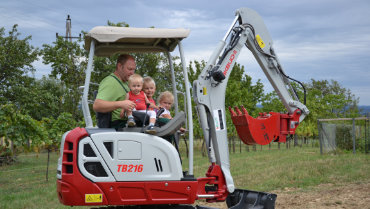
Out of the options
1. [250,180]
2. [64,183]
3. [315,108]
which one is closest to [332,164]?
[250,180]

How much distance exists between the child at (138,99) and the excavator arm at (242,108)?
0.91 metres

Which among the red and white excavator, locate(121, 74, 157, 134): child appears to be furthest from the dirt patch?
locate(121, 74, 157, 134): child

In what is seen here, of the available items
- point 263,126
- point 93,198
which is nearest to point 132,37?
point 93,198

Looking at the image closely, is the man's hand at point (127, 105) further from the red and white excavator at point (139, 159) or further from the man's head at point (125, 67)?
the man's head at point (125, 67)

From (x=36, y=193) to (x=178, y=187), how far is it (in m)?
7.02

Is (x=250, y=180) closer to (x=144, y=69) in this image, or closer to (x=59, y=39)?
(x=144, y=69)

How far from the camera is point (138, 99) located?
203 inches

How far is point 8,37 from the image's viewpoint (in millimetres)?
28141

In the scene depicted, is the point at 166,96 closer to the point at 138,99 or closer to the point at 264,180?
the point at 138,99

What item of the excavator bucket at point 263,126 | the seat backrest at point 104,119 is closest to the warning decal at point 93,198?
the seat backrest at point 104,119

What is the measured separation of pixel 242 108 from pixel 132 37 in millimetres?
2211

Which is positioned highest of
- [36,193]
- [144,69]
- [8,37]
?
[8,37]

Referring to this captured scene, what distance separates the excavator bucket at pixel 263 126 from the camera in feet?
21.1

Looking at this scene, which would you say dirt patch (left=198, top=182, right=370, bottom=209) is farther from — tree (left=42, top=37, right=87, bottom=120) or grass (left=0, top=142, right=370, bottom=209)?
tree (left=42, top=37, right=87, bottom=120)
